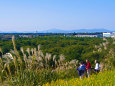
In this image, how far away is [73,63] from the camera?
10.1 metres

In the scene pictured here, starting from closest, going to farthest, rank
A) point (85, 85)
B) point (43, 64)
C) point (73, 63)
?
point (85, 85), point (43, 64), point (73, 63)

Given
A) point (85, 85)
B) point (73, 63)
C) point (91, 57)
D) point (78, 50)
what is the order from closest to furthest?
point (85, 85) < point (73, 63) < point (91, 57) < point (78, 50)

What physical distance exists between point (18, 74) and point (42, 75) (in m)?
0.92

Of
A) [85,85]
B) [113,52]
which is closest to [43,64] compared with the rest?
[85,85]

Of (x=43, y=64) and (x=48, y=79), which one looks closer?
(x=48, y=79)

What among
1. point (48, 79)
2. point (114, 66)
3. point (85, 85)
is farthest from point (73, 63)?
point (85, 85)

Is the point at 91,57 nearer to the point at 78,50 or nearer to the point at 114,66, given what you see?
the point at 78,50

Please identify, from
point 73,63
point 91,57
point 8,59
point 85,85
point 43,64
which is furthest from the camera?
point 91,57

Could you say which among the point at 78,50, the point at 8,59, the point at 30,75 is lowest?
the point at 78,50

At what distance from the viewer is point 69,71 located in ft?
29.7

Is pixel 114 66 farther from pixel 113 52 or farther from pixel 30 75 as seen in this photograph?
pixel 30 75

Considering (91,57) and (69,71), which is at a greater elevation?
(69,71)

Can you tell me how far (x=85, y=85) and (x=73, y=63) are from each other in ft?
17.4

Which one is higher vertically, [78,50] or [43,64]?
[43,64]
